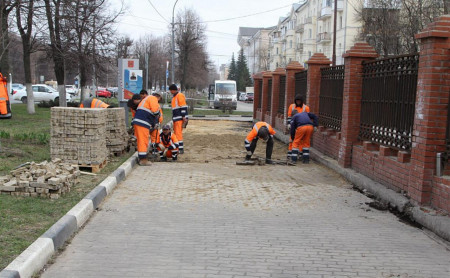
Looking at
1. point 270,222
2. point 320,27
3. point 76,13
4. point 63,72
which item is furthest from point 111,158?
point 320,27

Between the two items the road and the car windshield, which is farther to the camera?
the car windshield

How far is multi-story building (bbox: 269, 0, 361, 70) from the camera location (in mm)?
51312

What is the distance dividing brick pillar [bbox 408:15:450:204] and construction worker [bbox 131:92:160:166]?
5.92 m

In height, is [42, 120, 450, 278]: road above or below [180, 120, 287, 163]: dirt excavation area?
above

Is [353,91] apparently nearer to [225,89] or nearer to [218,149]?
[218,149]

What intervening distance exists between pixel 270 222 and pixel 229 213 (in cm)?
68

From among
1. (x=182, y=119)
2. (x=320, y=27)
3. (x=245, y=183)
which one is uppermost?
(x=320, y=27)

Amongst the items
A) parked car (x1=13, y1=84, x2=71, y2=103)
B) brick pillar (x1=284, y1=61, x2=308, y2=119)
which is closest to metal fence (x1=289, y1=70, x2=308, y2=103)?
brick pillar (x1=284, y1=61, x2=308, y2=119)

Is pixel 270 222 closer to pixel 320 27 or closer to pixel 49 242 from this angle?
pixel 49 242

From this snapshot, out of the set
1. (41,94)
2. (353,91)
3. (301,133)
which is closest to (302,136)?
(301,133)

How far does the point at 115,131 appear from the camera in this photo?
34.8 feet

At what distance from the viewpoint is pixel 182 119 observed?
→ 40.5ft

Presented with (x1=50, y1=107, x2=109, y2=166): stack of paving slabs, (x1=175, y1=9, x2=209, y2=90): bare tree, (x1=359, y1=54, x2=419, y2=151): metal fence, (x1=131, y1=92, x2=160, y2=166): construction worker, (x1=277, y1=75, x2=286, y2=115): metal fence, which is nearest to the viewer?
(x1=359, y1=54, x2=419, y2=151): metal fence

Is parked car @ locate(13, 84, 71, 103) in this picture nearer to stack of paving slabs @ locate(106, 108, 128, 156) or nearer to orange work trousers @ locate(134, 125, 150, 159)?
stack of paving slabs @ locate(106, 108, 128, 156)
